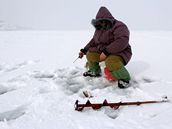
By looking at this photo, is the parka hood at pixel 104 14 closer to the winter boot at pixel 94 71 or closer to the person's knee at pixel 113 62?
the person's knee at pixel 113 62

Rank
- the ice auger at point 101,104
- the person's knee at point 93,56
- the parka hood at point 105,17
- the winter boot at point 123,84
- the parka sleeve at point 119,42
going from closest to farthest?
1. the ice auger at point 101,104
2. the winter boot at point 123,84
3. the parka sleeve at point 119,42
4. the parka hood at point 105,17
5. the person's knee at point 93,56

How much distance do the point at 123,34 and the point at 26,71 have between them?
2.11 m

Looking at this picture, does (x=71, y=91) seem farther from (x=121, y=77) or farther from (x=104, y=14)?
(x=104, y=14)

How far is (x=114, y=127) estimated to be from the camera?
3.25 m

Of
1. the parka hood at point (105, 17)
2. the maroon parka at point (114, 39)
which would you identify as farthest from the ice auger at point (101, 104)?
the parka hood at point (105, 17)

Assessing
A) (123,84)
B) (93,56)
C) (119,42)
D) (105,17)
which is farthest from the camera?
(93,56)

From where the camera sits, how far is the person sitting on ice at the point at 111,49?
445 cm

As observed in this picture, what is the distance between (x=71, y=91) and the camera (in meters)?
4.48

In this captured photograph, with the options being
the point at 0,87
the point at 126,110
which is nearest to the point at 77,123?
the point at 126,110

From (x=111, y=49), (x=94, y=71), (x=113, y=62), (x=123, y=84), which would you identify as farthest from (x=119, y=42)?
(x=94, y=71)

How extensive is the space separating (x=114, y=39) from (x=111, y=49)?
257 mm

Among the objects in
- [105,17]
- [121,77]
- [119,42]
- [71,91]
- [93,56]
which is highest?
[105,17]

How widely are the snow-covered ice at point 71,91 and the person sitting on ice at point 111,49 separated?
0.21 meters

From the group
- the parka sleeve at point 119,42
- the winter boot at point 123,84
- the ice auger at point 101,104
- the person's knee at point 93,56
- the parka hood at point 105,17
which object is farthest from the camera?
the person's knee at point 93,56
